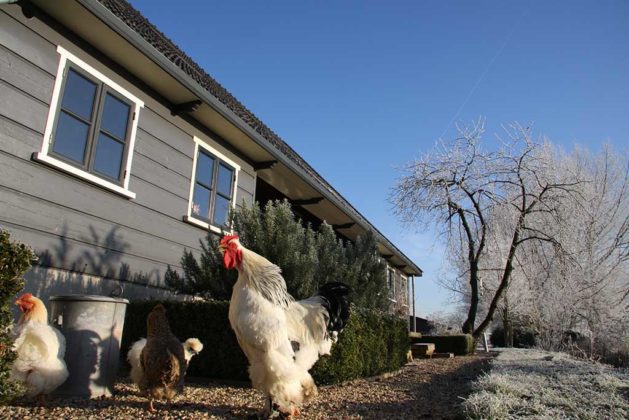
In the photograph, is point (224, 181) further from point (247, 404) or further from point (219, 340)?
point (247, 404)

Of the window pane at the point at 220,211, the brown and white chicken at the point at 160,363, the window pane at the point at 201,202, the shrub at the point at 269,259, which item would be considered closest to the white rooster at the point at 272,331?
the brown and white chicken at the point at 160,363

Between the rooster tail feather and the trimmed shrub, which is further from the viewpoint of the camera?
the trimmed shrub

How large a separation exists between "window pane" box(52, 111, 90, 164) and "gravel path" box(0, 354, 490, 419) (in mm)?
3018

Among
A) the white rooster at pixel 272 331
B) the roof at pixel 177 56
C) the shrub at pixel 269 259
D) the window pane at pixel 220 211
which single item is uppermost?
the roof at pixel 177 56

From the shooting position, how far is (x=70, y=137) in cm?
582

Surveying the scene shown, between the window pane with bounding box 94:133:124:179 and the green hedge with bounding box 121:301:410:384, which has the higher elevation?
the window pane with bounding box 94:133:124:179

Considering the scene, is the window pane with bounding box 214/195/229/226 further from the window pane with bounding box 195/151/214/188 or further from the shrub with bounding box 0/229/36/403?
the shrub with bounding box 0/229/36/403

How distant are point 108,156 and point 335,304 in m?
4.10

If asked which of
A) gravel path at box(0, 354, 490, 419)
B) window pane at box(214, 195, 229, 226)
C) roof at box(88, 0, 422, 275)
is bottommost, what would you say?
gravel path at box(0, 354, 490, 419)

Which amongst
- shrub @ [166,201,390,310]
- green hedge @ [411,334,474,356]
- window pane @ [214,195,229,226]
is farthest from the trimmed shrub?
green hedge @ [411,334,474,356]

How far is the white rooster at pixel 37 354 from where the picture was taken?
3.62 m

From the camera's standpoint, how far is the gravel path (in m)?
3.63

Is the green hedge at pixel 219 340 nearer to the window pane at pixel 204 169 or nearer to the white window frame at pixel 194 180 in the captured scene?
the white window frame at pixel 194 180

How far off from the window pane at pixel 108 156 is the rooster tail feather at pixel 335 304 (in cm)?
376
